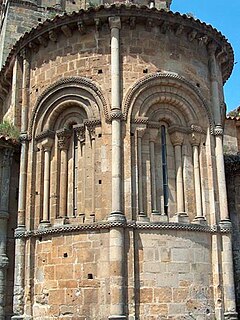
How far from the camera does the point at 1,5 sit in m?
18.8

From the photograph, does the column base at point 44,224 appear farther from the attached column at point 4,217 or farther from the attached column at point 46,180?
the attached column at point 4,217

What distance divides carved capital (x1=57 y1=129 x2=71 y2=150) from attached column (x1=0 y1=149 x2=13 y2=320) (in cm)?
169

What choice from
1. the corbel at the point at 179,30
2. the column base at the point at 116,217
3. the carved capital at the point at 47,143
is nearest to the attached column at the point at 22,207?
the carved capital at the point at 47,143

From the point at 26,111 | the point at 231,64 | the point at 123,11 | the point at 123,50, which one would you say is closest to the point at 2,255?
the point at 26,111

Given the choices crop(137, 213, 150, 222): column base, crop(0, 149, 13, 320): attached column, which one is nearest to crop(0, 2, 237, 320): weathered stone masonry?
crop(137, 213, 150, 222): column base

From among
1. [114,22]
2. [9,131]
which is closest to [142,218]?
[9,131]

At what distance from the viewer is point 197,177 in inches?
458

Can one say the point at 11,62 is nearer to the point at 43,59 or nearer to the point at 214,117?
the point at 43,59

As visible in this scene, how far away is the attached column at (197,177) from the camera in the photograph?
11.3 metres

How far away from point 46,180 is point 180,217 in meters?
3.37

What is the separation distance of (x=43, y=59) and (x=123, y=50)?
223 centimetres

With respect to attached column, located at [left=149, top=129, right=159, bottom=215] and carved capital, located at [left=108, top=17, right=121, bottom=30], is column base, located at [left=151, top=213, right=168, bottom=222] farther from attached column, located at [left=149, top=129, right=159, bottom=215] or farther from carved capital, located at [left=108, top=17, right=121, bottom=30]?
carved capital, located at [left=108, top=17, right=121, bottom=30]

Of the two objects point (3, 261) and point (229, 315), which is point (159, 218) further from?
point (3, 261)

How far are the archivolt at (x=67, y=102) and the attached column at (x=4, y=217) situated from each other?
114 centimetres
